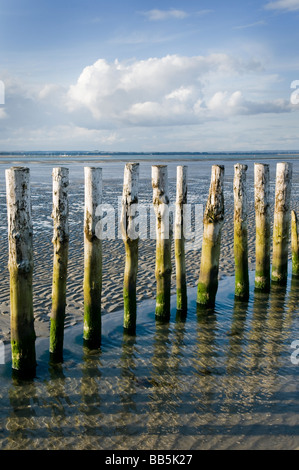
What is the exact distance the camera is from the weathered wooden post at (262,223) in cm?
837

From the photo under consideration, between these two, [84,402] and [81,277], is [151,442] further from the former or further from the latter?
[81,277]

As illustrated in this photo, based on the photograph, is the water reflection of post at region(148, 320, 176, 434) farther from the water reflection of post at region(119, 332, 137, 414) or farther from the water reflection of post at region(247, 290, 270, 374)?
the water reflection of post at region(247, 290, 270, 374)

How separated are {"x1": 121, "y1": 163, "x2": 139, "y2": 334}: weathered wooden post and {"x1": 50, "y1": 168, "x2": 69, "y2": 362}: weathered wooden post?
1046mm

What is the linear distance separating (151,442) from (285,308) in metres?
4.59

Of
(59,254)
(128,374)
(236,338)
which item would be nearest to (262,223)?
(236,338)

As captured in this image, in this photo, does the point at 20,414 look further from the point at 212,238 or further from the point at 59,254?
the point at 212,238

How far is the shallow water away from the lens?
4.59m

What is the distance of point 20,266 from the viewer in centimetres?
544

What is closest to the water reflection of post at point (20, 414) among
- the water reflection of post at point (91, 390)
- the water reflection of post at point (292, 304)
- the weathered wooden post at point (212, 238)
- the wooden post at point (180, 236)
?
the water reflection of post at point (91, 390)

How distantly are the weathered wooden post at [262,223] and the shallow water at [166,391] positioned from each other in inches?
53.2

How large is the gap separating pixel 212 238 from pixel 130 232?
1.77 m

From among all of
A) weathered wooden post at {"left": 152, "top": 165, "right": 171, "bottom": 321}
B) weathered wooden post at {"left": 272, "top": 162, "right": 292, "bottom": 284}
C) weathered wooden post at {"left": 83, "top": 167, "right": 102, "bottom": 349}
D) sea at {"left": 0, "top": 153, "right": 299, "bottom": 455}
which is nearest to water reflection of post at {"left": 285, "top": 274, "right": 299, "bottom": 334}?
sea at {"left": 0, "top": 153, "right": 299, "bottom": 455}

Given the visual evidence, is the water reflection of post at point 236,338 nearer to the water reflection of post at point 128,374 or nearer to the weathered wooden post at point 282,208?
the water reflection of post at point 128,374

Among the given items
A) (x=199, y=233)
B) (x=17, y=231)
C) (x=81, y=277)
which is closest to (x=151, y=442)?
(x=17, y=231)
